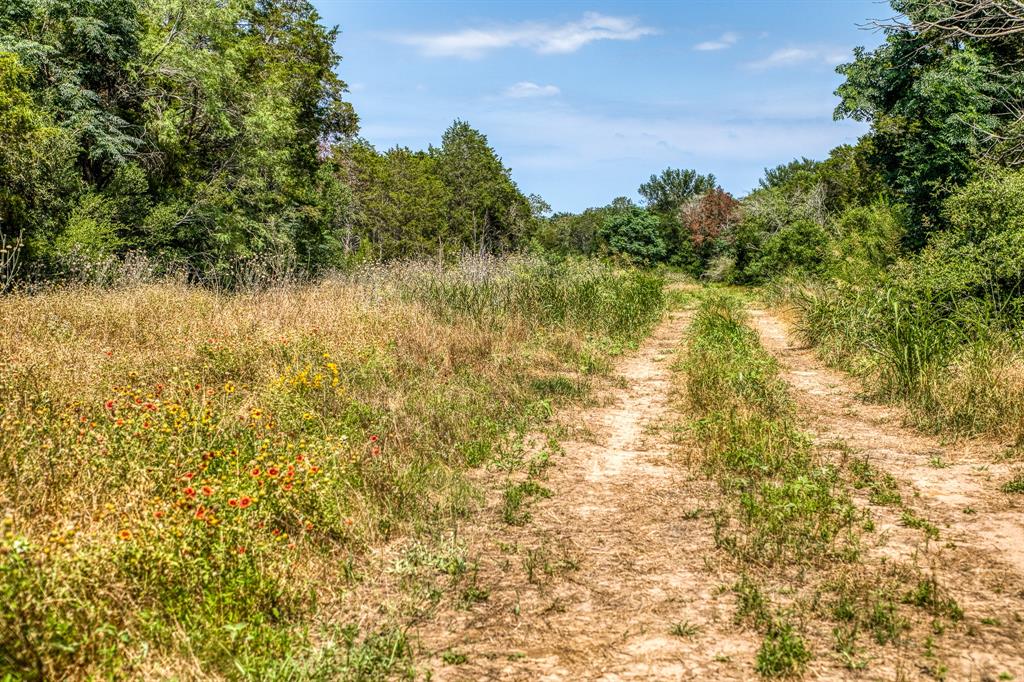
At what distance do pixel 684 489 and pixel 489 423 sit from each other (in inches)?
83.8

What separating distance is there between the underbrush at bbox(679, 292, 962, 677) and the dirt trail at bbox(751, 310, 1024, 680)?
18 cm

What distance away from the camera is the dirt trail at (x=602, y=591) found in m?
2.92

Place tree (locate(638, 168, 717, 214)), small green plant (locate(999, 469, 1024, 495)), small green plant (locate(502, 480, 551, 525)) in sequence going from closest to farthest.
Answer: small green plant (locate(502, 480, 551, 525)) → small green plant (locate(999, 469, 1024, 495)) → tree (locate(638, 168, 717, 214))

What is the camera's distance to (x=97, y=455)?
3.68 meters

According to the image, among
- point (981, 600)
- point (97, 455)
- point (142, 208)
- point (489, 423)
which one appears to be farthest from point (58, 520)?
point (142, 208)

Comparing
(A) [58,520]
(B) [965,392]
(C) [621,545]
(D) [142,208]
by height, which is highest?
(D) [142,208]

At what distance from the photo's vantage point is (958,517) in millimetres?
4379

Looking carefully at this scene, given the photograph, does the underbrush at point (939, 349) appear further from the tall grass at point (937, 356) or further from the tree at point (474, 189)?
the tree at point (474, 189)

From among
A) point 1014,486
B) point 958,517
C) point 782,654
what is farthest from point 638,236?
point 782,654

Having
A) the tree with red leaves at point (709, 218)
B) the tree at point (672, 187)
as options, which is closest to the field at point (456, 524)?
the tree with red leaves at point (709, 218)

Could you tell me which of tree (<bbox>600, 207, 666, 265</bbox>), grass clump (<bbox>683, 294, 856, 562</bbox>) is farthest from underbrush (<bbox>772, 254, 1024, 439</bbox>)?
tree (<bbox>600, 207, 666, 265</bbox>)

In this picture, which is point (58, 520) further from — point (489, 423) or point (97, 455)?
point (489, 423)

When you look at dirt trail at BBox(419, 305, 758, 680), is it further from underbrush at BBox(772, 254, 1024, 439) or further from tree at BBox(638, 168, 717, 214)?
tree at BBox(638, 168, 717, 214)

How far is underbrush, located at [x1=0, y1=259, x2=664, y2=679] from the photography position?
2730 millimetres
